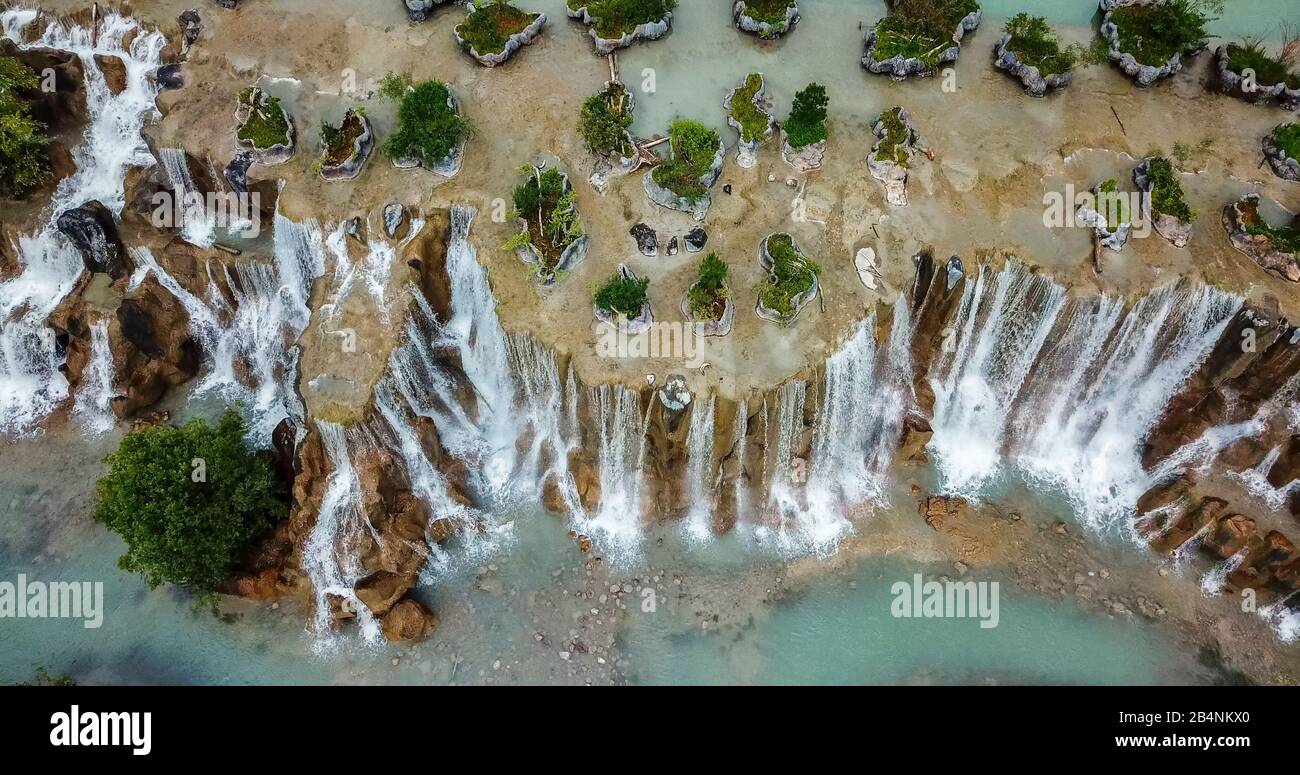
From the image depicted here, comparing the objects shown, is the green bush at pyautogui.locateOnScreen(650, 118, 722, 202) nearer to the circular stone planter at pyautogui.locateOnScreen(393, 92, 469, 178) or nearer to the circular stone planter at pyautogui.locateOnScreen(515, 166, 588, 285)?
the circular stone planter at pyautogui.locateOnScreen(515, 166, 588, 285)

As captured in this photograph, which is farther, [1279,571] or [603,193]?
[603,193]

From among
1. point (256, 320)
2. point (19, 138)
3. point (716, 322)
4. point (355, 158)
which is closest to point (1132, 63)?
point (716, 322)

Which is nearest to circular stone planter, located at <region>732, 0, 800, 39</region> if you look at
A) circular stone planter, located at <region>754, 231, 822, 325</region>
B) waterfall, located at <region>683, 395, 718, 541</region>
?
circular stone planter, located at <region>754, 231, 822, 325</region>

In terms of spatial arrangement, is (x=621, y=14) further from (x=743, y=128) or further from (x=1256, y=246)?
(x=1256, y=246)
